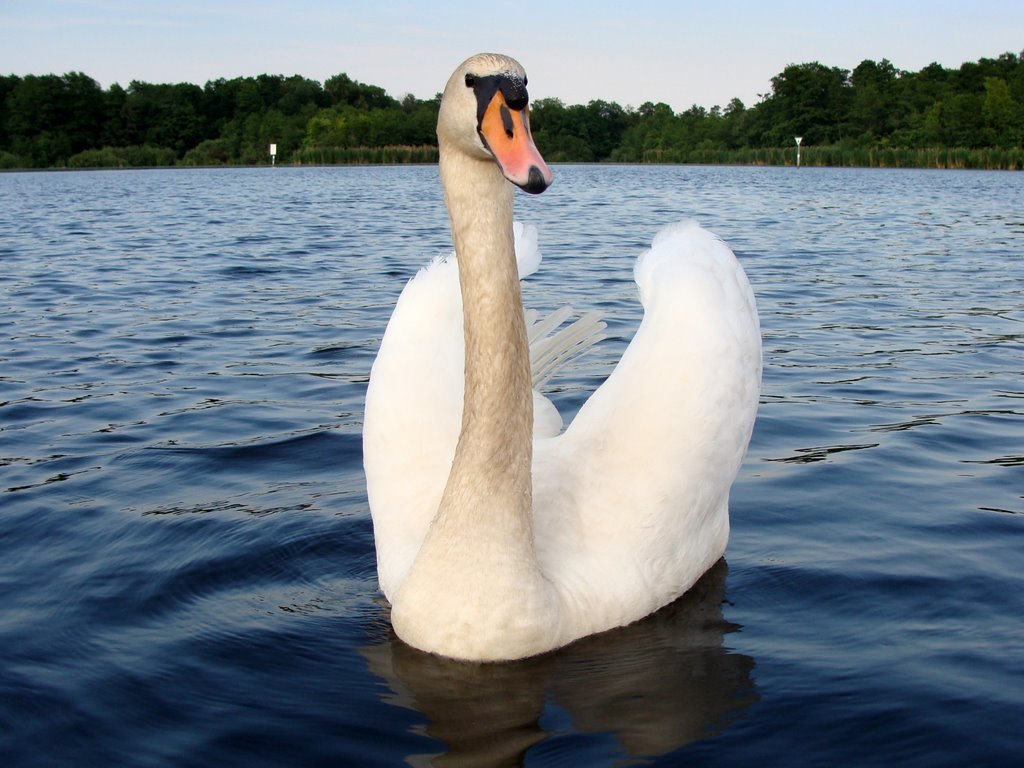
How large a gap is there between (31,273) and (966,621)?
13.1m

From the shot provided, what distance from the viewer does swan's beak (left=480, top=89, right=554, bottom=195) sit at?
324 centimetres

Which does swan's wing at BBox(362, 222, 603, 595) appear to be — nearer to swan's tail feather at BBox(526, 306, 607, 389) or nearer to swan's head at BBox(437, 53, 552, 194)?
swan's tail feather at BBox(526, 306, 607, 389)

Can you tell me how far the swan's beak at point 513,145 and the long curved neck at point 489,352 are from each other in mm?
271

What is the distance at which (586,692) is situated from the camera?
12.7 ft

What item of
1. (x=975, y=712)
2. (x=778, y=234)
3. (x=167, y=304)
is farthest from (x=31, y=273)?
(x=975, y=712)

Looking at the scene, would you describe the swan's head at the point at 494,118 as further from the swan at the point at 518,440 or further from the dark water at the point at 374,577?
the dark water at the point at 374,577

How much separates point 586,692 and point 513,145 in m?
1.73

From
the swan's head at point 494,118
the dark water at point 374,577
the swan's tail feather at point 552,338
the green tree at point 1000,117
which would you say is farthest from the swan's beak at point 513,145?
the green tree at point 1000,117

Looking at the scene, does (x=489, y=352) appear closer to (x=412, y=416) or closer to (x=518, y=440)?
(x=518, y=440)

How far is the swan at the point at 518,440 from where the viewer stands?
3.78m

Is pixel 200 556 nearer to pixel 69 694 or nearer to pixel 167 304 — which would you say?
pixel 69 694

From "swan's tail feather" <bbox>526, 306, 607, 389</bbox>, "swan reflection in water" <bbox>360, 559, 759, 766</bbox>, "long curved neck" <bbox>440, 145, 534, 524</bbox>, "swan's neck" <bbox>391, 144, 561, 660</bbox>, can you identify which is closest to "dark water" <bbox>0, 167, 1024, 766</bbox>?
"swan reflection in water" <bbox>360, 559, 759, 766</bbox>

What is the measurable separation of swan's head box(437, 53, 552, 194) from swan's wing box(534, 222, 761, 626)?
1197mm

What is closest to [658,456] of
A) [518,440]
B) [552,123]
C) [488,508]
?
[518,440]
